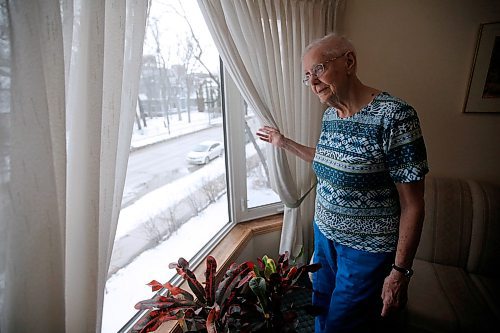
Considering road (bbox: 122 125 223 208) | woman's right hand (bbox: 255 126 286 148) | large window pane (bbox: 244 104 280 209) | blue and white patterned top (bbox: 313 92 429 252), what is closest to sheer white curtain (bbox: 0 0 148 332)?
road (bbox: 122 125 223 208)

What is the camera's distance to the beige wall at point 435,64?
4.92ft

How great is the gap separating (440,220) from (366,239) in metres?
0.94

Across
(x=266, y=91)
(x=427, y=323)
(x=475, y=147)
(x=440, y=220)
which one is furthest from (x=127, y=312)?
(x=475, y=147)

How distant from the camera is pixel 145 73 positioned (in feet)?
3.36

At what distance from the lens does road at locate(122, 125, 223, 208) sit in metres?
1.04

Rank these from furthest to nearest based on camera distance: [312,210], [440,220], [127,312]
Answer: [312,210]
[440,220]
[127,312]

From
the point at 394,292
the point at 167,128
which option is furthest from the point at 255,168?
the point at 394,292

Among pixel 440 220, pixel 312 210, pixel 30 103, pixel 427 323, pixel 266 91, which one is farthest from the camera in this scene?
pixel 312 210

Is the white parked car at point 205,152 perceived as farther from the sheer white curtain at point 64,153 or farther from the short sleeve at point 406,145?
the short sleeve at point 406,145

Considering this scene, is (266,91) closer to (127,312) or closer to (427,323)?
(127,312)

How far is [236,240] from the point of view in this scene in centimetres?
158

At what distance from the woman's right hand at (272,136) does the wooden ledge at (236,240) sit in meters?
0.69

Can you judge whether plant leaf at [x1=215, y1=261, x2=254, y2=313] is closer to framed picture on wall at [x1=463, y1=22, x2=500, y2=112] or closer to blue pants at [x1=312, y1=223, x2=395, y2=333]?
blue pants at [x1=312, y1=223, x2=395, y2=333]

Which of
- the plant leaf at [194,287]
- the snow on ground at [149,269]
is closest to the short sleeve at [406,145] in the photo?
the plant leaf at [194,287]
